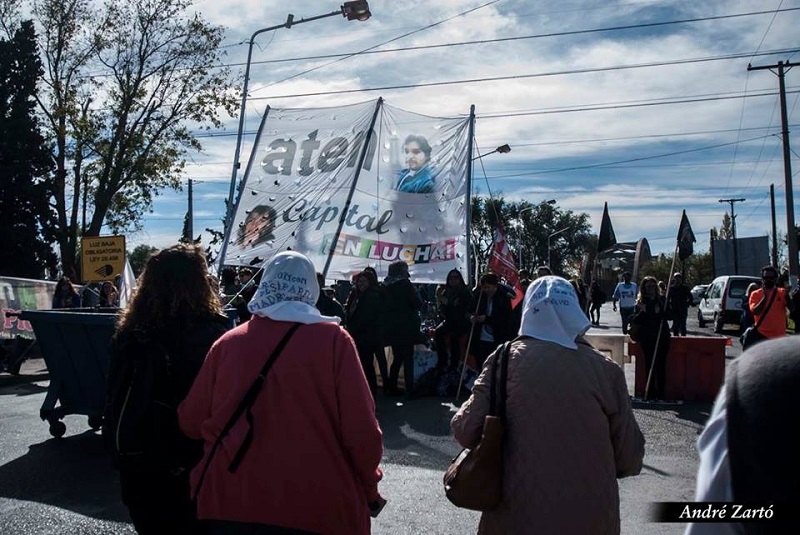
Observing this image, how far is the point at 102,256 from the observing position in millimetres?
18156

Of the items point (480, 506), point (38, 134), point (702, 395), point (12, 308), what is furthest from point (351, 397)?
point (38, 134)

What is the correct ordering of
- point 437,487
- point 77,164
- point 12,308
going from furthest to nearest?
point 77,164, point 12,308, point 437,487

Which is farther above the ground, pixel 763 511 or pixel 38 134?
pixel 38 134

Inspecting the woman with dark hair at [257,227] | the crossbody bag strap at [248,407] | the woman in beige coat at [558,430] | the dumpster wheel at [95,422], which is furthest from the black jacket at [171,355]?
the woman with dark hair at [257,227]

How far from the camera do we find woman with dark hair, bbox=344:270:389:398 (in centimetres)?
1116

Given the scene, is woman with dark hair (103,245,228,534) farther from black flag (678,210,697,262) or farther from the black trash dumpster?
black flag (678,210,697,262)

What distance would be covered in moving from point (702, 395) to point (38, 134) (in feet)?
107

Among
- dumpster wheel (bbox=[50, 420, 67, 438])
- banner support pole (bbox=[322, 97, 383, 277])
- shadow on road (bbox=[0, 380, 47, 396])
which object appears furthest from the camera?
shadow on road (bbox=[0, 380, 47, 396])

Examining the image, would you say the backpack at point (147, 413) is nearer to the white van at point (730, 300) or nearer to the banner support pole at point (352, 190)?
the banner support pole at point (352, 190)

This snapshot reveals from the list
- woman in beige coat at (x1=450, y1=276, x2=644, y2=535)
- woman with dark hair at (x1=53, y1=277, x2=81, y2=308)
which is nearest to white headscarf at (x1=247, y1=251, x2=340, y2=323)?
woman in beige coat at (x1=450, y1=276, x2=644, y2=535)

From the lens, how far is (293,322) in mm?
3135

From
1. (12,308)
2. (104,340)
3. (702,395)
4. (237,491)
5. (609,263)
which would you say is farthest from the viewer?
(609,263)

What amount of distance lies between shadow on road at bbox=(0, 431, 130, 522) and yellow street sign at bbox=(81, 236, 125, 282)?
33.4 ft

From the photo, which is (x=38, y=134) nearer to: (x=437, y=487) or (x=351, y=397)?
(x=437, y=487)
